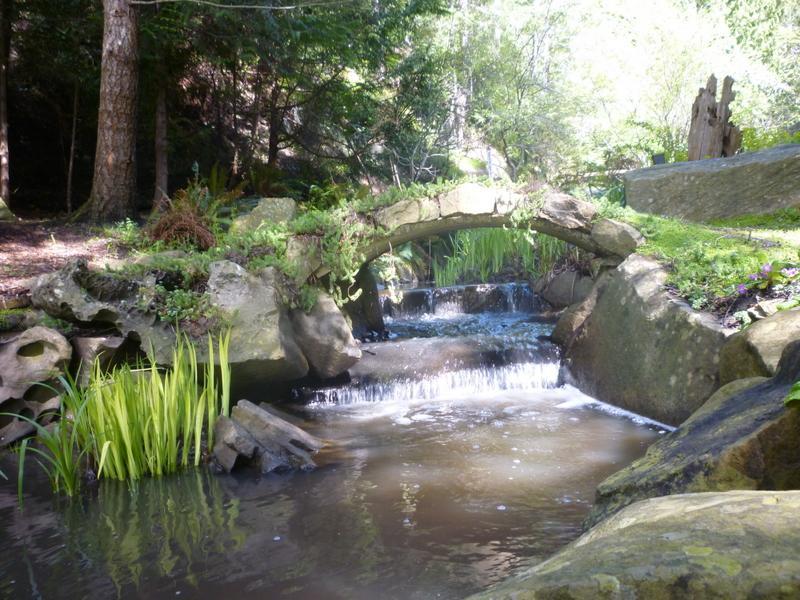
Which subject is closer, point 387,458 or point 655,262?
point 387,458

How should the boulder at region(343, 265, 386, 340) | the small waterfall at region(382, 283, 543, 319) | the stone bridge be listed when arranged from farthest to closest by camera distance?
A: the small waterfall at region(382, 283, 543, 319) < the boulder at region(343, 265, 386, 340) < the stone bridge

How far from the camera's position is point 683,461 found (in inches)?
105

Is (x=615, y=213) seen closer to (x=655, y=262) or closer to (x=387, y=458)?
(x=655, y=262)

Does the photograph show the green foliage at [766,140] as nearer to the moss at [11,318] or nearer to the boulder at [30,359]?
the boulder at [30,359]

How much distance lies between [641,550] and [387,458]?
3.48 meters

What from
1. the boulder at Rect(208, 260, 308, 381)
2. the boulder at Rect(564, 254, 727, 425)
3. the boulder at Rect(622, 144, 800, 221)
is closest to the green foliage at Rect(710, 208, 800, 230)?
the boulder at Rect(622, 144, 800, 221)

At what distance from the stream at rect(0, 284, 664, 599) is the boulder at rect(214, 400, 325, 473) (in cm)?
14

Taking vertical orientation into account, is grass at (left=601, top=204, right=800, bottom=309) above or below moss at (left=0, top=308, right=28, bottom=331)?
above

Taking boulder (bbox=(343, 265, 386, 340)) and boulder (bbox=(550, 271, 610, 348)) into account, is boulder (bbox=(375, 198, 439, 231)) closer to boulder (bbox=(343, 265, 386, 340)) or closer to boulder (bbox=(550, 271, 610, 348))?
boulder (bbox=(343, 265, 386, 340))

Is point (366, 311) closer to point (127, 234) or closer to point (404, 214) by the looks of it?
point (404, 214)

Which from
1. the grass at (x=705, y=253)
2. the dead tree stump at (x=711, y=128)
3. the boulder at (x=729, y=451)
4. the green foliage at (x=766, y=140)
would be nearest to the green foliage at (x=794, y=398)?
the boulder at (x=729, y=451)

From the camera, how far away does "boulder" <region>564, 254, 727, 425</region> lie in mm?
5039

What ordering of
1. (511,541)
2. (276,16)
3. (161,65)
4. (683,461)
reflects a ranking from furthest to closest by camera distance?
(161,65)
(276,16)
(511,541)
(683,461)

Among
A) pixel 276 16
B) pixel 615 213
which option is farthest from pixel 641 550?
pixel 276 16
